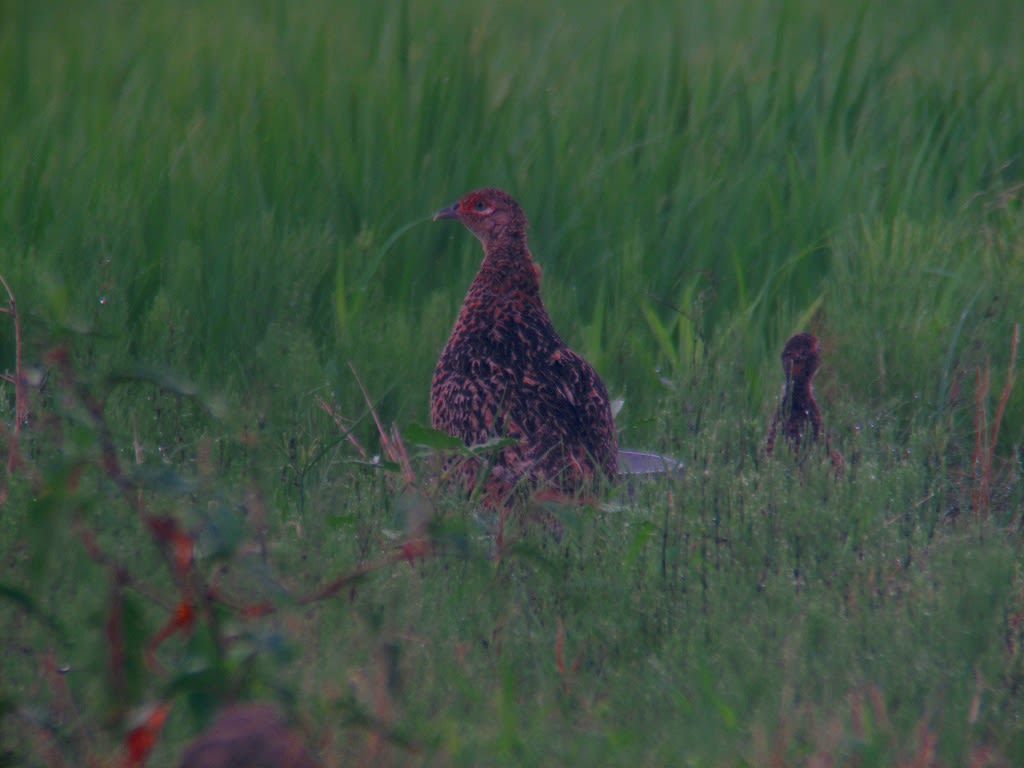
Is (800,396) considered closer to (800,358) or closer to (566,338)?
(800,358)

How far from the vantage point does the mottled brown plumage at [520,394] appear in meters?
4.30

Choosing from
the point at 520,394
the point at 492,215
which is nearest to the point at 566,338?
the point at 492,215

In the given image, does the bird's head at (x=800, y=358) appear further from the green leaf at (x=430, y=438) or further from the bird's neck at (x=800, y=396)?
the green leaf at (x=430, y=438)

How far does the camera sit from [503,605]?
3.41 metres

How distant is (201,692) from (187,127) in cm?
495

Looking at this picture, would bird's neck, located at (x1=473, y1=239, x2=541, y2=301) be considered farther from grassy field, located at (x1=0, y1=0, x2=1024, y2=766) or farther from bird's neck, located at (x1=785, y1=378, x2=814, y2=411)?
bird's neck, located at (x1=785, y1=378, x2=814, y2=411)

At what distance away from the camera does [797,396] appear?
478 cm

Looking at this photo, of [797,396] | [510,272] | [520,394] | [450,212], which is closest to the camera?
[520,394]

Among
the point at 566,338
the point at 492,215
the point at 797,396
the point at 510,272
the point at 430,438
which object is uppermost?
the point at 492,215

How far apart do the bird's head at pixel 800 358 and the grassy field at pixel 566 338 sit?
17 centimetres

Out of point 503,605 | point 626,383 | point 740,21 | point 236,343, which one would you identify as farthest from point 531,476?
point 740,21

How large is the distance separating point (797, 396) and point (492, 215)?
135 cm

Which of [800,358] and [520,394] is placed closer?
[520,394]

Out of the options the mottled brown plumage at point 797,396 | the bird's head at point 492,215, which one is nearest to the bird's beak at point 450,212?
the bird's head at point 492,215
